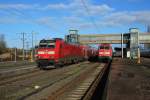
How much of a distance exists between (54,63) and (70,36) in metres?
76.3

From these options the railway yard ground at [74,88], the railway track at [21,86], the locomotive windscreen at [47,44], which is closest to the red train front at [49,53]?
the locomotive windscreen at [47,44]

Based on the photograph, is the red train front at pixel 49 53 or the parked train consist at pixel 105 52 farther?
the parked train consist at pixel 105 52

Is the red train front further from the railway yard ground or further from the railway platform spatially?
the railway platform

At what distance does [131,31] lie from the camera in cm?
10712

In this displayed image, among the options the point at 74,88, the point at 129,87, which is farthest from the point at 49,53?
the point at 129,87

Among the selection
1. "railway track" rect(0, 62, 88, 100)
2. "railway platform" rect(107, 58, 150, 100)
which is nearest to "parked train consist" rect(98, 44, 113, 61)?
"railway platform" rect(107, 58, 150, 100)

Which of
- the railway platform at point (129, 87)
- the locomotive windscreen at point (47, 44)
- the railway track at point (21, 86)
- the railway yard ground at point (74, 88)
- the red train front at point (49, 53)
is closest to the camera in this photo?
the railway platform at point (129, 87)

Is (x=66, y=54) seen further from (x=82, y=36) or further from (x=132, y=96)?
(x=82, y=36)

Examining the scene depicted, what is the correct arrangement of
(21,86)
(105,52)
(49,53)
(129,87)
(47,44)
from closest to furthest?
(129,87) < (21,86) < (49,53) < (47,44) < (105,52)

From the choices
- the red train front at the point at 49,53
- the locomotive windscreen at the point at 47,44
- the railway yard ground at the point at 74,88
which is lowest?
the railway yard ground at the point at 74,88

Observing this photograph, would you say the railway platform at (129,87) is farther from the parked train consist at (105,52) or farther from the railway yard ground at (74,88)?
the parked train consist at (105,52)

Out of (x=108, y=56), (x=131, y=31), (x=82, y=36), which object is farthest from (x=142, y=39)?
(x=108, y=56)

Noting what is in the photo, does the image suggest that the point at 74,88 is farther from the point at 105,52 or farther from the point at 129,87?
the point at 105,52

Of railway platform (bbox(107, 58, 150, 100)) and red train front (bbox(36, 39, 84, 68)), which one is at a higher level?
red train front (bbox(36, 39, 84, 68))
